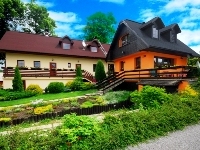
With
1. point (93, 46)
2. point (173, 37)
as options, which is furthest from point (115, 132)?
point (93, 46)

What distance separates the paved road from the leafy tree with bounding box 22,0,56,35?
3256 centimetres

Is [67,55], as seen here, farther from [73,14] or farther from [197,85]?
[197,85]

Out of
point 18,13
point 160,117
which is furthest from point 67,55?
point 160,117

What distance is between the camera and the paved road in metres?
4.71

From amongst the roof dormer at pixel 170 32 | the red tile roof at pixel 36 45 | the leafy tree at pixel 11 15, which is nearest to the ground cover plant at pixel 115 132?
the roof dormer at pixel 170 32

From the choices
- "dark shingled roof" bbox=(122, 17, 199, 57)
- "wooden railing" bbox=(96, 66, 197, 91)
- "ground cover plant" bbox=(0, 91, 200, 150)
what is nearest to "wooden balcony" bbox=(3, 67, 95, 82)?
"wooden railing" bbox=(96, 66, 197, 91)

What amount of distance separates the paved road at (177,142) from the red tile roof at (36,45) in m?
19.0

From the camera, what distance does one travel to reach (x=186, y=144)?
16.0ft

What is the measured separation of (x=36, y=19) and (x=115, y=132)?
33420mm

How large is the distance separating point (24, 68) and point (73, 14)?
11.3m

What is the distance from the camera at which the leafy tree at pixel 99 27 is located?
118 feet

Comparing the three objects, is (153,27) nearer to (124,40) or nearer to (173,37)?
(173,37)

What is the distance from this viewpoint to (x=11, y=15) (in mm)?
28234

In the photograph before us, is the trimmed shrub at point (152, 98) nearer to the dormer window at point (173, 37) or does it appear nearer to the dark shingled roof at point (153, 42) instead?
the dark shingled roof at point (153, 42)
